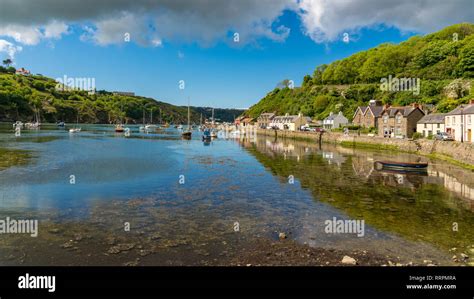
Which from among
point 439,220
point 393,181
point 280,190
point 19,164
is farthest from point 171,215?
point 19,164

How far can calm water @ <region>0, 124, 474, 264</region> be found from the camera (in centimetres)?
1284

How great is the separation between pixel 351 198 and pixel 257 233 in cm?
1019

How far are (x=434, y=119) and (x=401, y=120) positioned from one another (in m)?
8.68

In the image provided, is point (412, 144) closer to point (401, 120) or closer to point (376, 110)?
point (401, 120)

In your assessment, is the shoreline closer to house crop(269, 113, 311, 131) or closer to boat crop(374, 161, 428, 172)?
boat crop(374, 161, 428, 172)

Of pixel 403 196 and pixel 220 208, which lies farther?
pixel 403 196

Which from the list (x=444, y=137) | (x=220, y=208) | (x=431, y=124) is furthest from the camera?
(x=431, y=124)

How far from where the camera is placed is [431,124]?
183ft

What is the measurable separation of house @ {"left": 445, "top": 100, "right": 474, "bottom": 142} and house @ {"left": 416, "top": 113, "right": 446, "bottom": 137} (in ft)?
13.0

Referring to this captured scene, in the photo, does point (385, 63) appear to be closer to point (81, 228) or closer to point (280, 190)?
point (280, 190)

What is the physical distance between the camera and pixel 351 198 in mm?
21781

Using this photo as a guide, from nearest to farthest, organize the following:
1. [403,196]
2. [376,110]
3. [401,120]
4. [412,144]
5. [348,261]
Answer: [348,261], [403,196], [412,144], [401,120], [376,110]

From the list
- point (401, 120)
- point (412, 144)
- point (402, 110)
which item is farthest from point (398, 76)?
point (412, 144)
